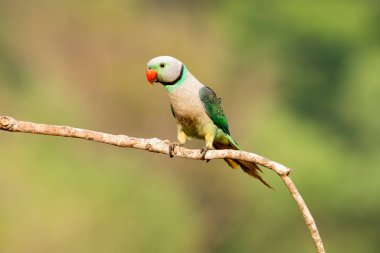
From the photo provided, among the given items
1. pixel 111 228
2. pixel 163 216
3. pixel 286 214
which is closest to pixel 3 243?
pixel 111 228

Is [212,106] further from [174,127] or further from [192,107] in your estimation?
[174,127]

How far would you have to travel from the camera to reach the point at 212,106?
527 centimetres

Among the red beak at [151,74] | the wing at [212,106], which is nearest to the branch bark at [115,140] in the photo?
the red beak at [151,74]

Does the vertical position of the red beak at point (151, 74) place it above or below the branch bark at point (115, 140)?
above

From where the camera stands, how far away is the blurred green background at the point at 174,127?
2167cm

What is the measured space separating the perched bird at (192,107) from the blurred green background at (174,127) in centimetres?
1455

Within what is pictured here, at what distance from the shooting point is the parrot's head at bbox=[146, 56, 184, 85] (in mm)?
4762

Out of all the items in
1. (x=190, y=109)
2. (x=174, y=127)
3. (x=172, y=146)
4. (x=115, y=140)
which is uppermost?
(x=174, y=127)

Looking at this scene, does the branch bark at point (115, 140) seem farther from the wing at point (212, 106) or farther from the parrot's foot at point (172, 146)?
the wing at point (212, 106)

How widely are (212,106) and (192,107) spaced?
0.50ft

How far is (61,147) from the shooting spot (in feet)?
83.0

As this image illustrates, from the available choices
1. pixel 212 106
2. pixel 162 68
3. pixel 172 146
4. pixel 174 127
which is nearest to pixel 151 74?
pixel 162 68

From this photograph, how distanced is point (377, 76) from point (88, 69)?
8.36 metres

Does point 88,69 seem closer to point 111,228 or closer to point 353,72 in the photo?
point 111,228
